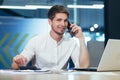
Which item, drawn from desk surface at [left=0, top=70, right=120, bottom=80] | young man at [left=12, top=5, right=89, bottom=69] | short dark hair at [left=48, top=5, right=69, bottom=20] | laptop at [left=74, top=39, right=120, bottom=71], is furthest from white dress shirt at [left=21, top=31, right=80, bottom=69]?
desk surface at [left=0, top=70, right=120, bottom=80]

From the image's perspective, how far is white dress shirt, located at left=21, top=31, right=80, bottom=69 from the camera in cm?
354

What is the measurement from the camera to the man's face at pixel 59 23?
3.62 m

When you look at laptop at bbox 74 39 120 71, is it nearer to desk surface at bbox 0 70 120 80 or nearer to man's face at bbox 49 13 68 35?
desk surface at bbox 0 70 120 80

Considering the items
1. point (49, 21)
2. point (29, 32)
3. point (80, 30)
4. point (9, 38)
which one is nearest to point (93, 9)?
point (80, 30)

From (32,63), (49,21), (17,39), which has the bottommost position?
(32,63)

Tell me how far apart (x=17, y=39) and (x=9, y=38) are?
0.11 metres

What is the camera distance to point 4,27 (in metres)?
3.77

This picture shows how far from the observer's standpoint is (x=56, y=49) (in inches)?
143

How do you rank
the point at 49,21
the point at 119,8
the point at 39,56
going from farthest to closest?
the point at 119,8 < the point at 49,21 < the point at 39,56

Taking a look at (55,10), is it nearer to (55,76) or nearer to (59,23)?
(59,23)

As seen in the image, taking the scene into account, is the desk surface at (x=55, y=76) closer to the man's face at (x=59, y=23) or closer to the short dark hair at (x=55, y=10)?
the man's face at (x=59, y=23)

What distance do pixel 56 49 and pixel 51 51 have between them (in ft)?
0.24

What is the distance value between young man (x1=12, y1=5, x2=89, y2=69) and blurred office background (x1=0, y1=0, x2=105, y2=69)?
14 cm

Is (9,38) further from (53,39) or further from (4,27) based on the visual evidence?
(53,39)
